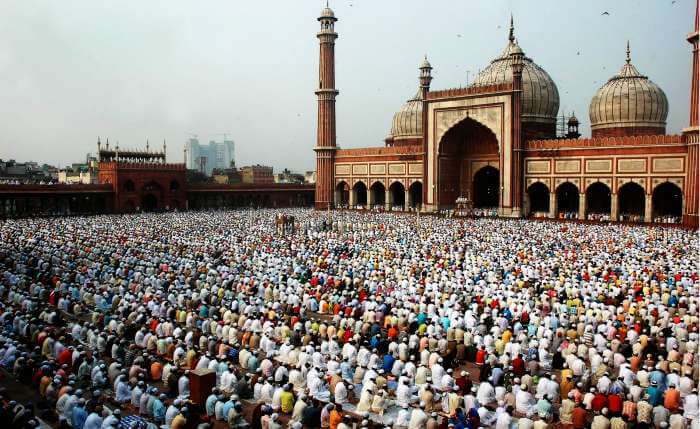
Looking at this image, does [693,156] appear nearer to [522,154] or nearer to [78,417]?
[522,154]

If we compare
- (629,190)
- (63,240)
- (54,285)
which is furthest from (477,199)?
(54,285)

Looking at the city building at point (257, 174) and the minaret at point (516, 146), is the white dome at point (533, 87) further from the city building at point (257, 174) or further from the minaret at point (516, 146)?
the city building at point (257, 174)

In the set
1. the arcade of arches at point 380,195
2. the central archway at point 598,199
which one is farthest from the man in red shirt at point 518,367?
the arcade of arches at point 380,195

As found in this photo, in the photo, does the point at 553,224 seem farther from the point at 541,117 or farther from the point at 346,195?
the point at 346,195

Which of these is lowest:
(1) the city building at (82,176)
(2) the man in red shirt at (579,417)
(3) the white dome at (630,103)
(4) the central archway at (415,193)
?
(2) the man in red shirt at (579,417)

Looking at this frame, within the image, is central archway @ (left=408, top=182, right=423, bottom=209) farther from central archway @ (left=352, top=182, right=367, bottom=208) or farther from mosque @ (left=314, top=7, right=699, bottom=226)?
central archway @ (left=352, top=182, right=367, bottom=208)

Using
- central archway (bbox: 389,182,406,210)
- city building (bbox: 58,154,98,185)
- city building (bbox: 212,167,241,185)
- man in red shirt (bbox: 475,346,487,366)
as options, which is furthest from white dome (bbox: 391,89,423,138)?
man in red shirt (bbox: 475,346,487,366)

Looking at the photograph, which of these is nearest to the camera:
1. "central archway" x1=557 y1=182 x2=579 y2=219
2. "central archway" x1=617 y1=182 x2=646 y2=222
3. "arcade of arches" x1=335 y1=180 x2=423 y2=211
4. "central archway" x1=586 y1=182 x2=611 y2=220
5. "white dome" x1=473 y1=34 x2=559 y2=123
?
"central archway" x1=617 y1=182 x2=646 y2=222
